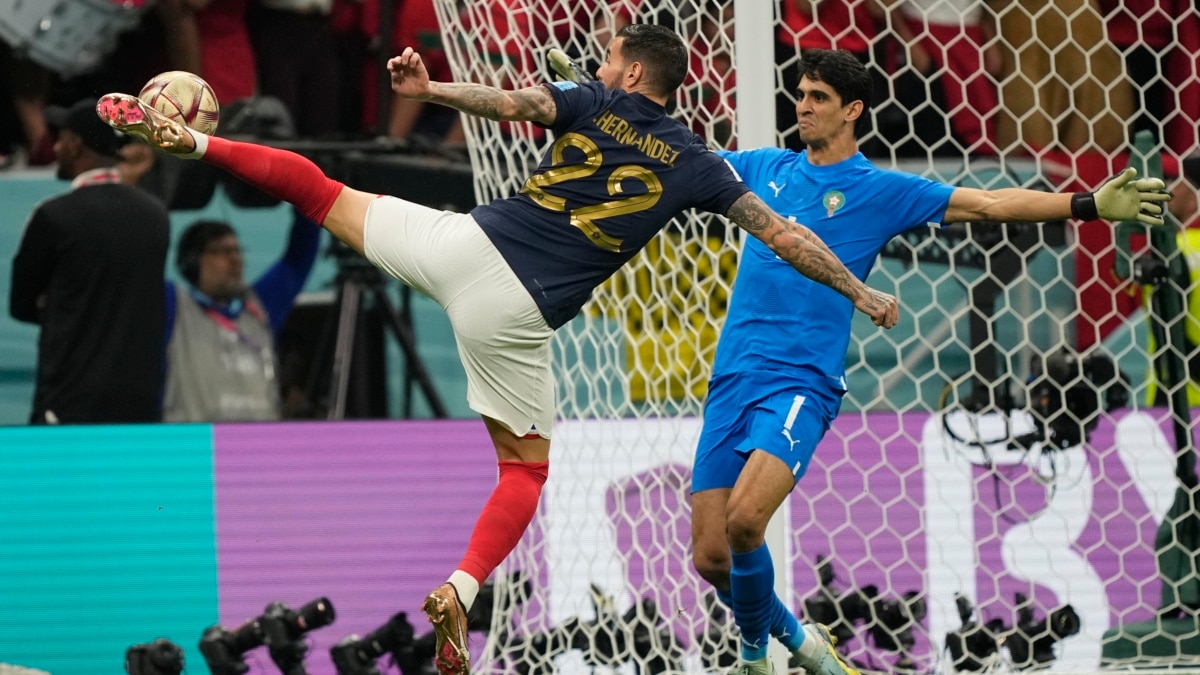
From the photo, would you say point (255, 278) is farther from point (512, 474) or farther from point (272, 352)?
point (512, 474)

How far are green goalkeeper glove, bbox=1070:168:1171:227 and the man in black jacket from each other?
4.15 meters

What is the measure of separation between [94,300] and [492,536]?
303 centimetres

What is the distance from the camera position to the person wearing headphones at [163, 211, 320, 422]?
788 centimetres

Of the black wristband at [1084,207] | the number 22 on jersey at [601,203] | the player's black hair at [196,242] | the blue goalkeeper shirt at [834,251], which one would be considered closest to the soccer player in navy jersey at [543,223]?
the number 22 on jersey at [601,203]

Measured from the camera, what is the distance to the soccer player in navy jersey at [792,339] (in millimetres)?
5672

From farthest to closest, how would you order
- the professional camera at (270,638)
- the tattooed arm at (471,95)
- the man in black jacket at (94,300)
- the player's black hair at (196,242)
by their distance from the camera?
the player's black hair at (196,242), the man in black jacket at (94,300), the professional camera at (270,638), the tattooed arm at (471,95)

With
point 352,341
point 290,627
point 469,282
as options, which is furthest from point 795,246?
point 352,341

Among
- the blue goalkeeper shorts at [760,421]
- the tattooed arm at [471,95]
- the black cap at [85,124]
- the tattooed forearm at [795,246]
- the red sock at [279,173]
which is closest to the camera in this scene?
the tattooed arm at [471,95]

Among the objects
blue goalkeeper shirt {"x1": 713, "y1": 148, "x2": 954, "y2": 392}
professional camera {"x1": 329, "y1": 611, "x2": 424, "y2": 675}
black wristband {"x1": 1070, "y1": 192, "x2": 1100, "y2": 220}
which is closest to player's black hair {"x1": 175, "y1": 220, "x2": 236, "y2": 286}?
professional camera {"x1": 329, "y1": 611, "x2": 424, "y2": 675}

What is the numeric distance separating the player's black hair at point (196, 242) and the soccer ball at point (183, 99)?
2.85m

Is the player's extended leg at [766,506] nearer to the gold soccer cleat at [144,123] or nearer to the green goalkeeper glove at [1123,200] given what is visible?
the green goalkeeper glove at [1123,200]

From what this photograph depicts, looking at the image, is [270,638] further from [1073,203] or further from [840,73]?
[1073,203]

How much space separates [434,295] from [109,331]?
275 centimetres

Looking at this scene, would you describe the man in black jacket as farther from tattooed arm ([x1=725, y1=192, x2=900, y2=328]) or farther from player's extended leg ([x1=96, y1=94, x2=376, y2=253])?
tattooed arm ([x1=725, y1=192, x2=900, y2=328])
